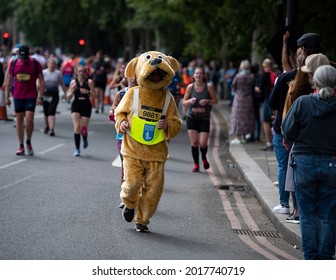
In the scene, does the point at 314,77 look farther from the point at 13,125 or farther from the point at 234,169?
the point at 13,125

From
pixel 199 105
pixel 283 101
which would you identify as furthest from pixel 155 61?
pixel 199 105

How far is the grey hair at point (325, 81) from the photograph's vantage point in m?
7.83

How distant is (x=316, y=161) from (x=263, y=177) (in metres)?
6.66

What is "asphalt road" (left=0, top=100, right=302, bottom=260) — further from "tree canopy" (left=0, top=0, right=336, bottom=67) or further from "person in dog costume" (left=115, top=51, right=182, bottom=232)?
"tree canopy" (left=0, top=0, right=336, bottom=67)

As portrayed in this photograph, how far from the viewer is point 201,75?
15.3 metres

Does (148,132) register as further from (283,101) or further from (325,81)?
(325,81)

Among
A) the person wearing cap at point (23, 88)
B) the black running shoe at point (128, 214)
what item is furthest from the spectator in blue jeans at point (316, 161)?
the person wearing cap at point (23, 88)

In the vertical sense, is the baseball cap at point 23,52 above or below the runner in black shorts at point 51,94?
above

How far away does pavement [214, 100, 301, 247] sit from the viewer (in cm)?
1020

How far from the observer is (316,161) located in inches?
312

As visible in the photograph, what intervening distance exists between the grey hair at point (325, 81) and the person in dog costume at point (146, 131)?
2342 mm

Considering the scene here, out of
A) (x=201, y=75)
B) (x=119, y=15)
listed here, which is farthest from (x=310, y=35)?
(x=119, y=15)

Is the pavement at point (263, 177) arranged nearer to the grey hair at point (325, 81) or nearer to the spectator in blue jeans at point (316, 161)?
the spectator in blue jeans at point (316, 161)

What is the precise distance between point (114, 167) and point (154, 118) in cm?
597
